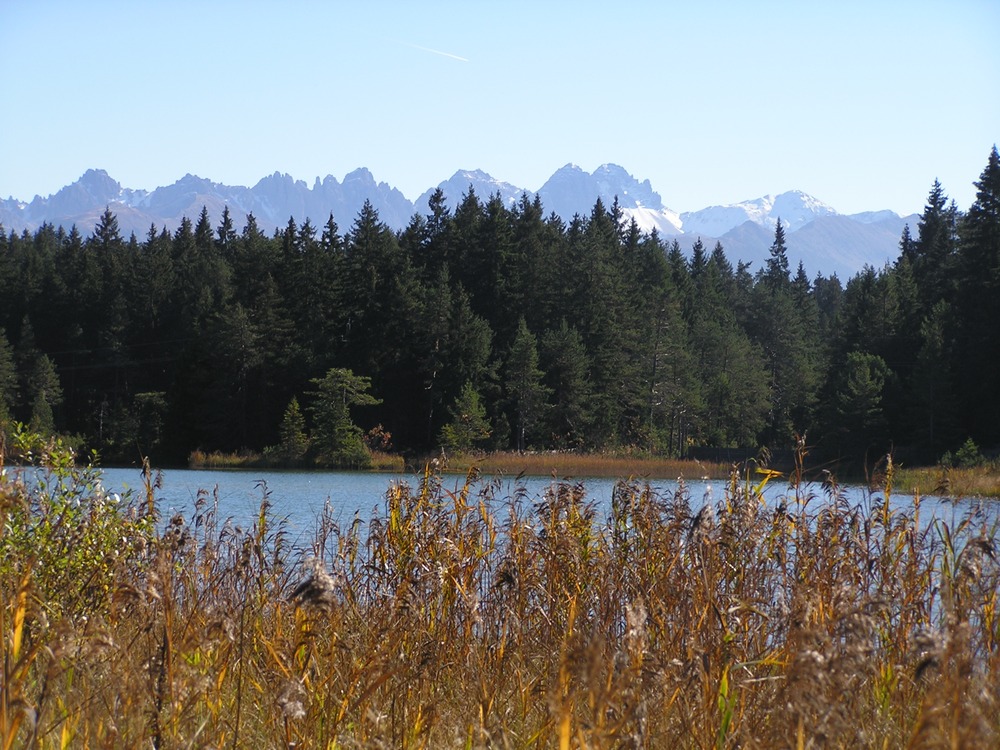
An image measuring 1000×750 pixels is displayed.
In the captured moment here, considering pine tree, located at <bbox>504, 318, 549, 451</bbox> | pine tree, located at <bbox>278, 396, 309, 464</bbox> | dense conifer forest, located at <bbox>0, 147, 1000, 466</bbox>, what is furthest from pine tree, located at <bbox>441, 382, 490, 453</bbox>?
pine tree, located at <bbox>278, 396, 309, 464</bbox>

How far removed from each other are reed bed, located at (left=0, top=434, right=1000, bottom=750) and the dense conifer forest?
39.6 metres

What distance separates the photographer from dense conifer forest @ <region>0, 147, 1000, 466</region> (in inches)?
1831

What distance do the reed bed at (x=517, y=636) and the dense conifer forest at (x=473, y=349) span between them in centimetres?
3964

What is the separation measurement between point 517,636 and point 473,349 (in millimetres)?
48328

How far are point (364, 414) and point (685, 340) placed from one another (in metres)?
19.7

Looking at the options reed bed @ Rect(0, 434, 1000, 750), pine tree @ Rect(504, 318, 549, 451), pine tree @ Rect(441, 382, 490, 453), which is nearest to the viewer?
reed bed @ Rect(0, 434, 1000, 750)

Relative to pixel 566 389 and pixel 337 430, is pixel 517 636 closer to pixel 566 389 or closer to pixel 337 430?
pixel 337 430

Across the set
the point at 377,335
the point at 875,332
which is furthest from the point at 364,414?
the point at 875,332

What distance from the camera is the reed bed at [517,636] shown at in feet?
7.12

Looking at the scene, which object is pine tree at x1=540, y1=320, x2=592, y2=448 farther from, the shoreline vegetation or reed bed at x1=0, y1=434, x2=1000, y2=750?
reed bed at x1=0, y1=434, x2=1000, y2=750

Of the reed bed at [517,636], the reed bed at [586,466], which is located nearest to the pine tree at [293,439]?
the reed bed at [586,466]

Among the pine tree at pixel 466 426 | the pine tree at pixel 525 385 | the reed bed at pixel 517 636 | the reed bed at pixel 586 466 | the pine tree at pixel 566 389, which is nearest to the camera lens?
the reed bed at pixel 517 636

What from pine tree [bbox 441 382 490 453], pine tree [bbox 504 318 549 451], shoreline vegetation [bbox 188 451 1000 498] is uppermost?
pine tree [bbox 504 318 549 451]

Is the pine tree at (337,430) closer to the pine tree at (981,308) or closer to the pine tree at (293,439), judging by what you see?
the pine tree at (293,439)
